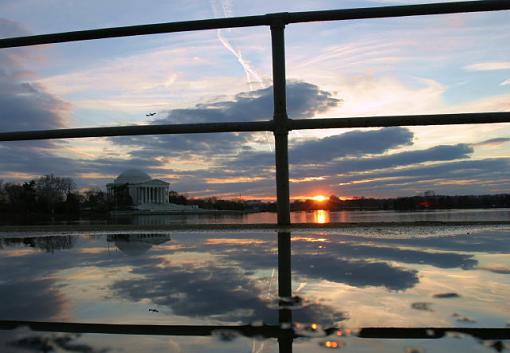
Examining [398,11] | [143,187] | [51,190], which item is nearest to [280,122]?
[398,11]

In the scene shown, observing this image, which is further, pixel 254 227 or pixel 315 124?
pixel 254 227

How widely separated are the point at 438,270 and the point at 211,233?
3280 mm

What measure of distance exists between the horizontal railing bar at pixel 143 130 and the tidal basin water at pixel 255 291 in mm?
2022

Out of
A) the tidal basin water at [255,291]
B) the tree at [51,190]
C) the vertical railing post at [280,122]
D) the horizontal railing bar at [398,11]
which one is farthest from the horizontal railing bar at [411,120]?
the tree at [51,190]

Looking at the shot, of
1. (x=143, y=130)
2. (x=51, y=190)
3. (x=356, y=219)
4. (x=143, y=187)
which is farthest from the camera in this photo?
(x=143, y=187)

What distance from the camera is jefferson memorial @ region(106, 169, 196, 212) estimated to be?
73312 millimetres

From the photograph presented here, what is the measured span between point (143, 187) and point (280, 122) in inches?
2840

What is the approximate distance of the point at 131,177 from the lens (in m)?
77.9

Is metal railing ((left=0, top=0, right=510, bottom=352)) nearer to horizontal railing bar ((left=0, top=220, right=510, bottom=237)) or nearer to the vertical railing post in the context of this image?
the vertical railing post

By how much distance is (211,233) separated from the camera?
17.8ft

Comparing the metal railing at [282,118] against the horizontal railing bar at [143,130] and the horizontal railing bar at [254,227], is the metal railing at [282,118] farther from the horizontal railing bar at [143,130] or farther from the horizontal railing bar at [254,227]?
the horizontal railing bar at [254,227]

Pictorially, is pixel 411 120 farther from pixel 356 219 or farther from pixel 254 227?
pixel 356 219

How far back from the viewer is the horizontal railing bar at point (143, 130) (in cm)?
562

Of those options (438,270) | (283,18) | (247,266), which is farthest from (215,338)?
(283,18)
